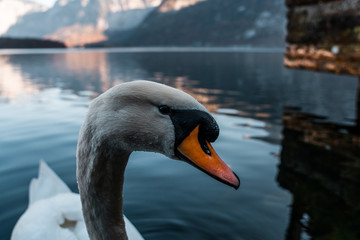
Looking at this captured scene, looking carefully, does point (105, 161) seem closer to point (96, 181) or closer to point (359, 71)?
point (96, 181)

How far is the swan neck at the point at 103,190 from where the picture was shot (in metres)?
1.93

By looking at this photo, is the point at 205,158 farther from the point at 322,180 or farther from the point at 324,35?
the point at 324,35

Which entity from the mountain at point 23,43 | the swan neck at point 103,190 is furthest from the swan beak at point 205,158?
the mountain at point 23,43

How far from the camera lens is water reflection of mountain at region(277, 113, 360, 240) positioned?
3.50 metres

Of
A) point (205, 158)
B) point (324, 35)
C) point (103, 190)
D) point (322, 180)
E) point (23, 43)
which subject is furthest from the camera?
point (23, 43)

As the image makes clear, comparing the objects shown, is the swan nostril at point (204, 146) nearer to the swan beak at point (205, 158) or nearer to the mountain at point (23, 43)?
the swan beak at point (205, 158)

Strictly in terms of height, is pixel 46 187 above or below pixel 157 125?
below

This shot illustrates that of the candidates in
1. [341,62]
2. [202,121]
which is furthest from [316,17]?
[202,121]

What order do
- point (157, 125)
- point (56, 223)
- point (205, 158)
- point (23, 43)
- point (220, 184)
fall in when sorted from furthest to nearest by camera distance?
point (23, 43) < point (220, 184) < point (56, 223) < point (157, 125) < point (205, 158)

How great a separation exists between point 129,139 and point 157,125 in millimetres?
194

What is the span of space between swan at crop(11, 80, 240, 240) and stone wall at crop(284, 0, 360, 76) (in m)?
4.41

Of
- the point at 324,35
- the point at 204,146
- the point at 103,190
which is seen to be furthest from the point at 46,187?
the point at 324,35

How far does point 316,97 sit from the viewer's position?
13.3m

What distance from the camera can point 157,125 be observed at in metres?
1.78
